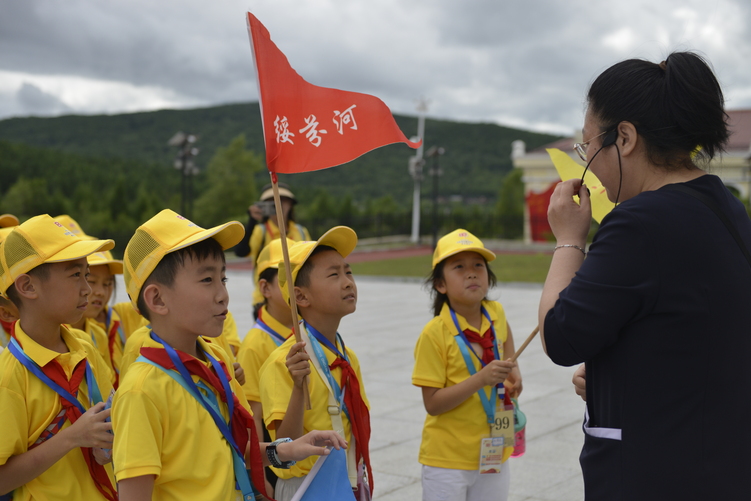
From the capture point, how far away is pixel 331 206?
49406mm

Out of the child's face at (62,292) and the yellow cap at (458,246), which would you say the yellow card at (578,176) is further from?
the child's face at (62,292)

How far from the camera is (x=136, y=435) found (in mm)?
1946

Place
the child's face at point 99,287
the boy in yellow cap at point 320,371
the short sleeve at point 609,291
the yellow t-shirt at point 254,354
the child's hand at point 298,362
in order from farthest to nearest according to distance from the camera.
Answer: the child's face at point 99,287 < the yellow t-shirt at point 254,354 < the boy in yellow cap at point 320,371 < the child's hand at point 298,362 < the short sleeve at point 609,291

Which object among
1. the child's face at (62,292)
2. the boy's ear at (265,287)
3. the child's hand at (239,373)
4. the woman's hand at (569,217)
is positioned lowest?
the child's hand at (239,373)

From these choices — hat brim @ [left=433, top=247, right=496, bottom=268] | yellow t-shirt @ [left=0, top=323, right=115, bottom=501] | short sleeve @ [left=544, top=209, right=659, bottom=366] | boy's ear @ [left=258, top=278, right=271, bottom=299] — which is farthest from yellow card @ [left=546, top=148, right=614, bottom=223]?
boy's ear @ [left=258, top=278, right=271, bottom=299]

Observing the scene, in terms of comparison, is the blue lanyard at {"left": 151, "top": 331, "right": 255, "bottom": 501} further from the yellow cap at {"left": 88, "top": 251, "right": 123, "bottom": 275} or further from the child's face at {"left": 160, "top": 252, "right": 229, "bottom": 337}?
the yellow cap at {"left": 88, "top": 251, "right": 123, "bottom": 275}

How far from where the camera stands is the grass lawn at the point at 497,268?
1864 centimetres

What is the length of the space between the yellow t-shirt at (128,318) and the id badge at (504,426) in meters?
2.11

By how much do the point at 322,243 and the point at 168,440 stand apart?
1229 mm

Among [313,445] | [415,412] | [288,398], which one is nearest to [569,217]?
[313,445]

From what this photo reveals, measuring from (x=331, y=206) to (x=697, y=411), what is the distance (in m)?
48.0

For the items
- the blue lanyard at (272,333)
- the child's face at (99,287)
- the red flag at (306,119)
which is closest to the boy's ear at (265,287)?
the blue lanyard at (272,333)

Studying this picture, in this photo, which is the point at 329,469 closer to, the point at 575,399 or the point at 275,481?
the point at 275,481

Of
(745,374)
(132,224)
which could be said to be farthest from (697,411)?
(132,224)
